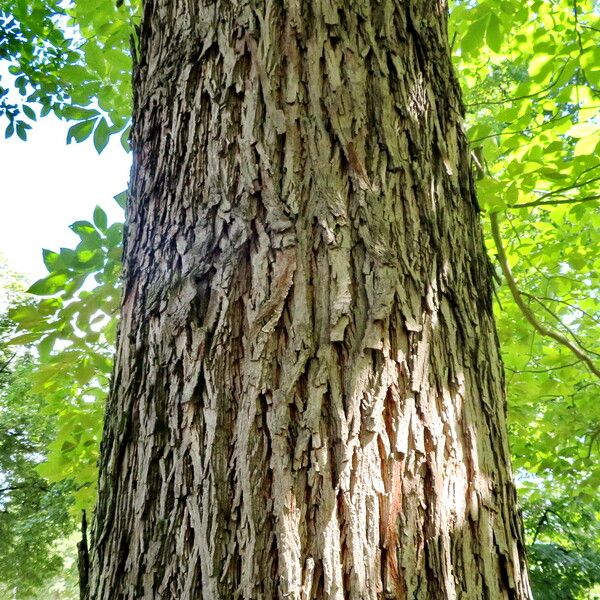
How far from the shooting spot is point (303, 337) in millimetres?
933

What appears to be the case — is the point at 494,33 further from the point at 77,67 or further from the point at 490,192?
the point at 77,67

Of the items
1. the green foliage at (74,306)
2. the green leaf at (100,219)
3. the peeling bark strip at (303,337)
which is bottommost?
the peeling bark strip at (303,337)

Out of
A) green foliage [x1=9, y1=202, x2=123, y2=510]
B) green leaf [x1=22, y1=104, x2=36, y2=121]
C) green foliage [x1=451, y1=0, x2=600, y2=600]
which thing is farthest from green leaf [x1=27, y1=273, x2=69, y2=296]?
green leaf [x1=22, y1=104, x2=36, y2=121]

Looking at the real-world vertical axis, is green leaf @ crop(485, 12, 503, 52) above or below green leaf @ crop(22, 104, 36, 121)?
below

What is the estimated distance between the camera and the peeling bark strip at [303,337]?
85cm

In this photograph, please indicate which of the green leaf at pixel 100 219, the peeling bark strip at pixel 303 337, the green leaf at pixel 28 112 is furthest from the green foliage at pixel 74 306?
the green leaf at pixel 28 112

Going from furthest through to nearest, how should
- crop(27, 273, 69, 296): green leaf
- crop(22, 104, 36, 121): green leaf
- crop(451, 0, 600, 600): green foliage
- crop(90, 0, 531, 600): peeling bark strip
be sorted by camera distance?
crop(22, 104, 36, 121): green leaf
crop(451, 0, 600, 600): green foliage
crop(27, 273, 69, 296): green leaf
crop(90, 0, 531, 600): peeling bark strip

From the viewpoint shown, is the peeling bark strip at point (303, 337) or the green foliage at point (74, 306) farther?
the green foliage at point (74, 306)

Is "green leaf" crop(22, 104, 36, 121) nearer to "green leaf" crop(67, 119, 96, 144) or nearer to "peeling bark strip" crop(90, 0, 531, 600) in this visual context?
"green leaf" crop(67, 119, 96, 144)

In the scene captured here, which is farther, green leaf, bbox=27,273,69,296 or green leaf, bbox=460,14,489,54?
green leaf, bbox=460,14,489,54

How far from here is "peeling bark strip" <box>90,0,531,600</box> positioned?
845 mm

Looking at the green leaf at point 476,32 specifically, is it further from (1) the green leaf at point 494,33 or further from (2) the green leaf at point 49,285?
(2) the green leaf at point 49,285

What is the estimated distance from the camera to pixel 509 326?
3.33m

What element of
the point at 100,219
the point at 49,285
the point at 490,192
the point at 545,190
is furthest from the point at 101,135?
the point at 545,190
